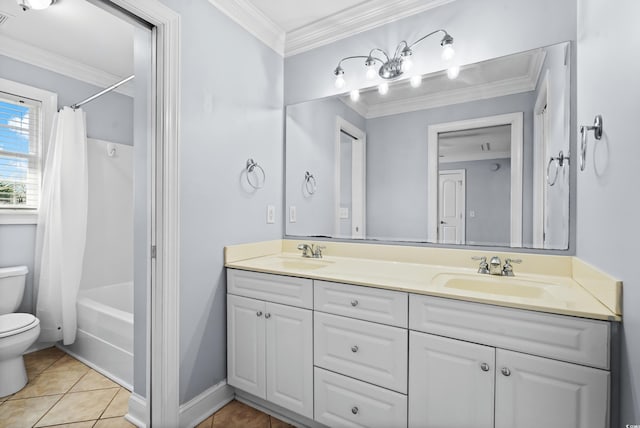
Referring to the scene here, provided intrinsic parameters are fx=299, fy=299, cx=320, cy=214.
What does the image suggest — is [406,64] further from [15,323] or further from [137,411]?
[15,323]

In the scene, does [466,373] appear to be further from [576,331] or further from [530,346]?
[576,331]

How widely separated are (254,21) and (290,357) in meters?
2.07

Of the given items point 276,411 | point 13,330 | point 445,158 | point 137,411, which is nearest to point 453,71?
point 445,158

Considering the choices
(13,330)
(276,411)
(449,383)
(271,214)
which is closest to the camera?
(449,383)

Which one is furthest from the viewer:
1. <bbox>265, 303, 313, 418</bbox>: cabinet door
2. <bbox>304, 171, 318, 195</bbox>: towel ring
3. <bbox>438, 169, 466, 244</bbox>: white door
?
<bbox>304, 171, 318, 195</bbox>: towel ring

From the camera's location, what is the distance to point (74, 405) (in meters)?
1.73

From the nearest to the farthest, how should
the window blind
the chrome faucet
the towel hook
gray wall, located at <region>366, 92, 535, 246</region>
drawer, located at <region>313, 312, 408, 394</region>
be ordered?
the towel hook
drawer, located at <region>313, 312, 408, 394</region>
the window blind
gray wall, located at <region>366, 92, 535, 246</region>
the chrome faucet

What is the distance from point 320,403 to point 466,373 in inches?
28.4

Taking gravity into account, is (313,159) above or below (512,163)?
above

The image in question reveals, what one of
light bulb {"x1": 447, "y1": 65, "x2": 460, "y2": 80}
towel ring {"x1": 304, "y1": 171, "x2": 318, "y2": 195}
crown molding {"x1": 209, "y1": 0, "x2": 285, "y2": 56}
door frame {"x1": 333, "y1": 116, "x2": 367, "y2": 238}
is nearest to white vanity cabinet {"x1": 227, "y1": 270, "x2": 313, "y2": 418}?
door frame {"x1": 333, "y1": 116, "x2": 367, "y2": 238}

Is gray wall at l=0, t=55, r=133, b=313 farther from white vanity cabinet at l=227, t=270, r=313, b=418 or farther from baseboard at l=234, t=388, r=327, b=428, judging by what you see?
baseboard at l=234, t=388, r=327, b=428

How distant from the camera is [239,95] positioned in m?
1.91

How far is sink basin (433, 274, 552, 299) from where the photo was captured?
4.34ft

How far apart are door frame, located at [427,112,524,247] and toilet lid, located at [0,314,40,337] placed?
7.62ft
